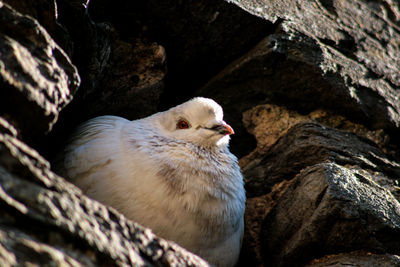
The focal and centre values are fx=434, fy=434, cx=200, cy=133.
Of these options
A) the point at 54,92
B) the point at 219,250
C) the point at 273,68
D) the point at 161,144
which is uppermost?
the point at 273,68

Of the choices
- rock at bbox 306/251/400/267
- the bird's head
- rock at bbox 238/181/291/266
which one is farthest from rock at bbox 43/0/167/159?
rock at bbox 306/251/400/267

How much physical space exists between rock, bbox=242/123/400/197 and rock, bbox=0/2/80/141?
6.79 feet

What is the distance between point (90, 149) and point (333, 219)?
1698mm

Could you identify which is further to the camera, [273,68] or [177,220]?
[273,68]

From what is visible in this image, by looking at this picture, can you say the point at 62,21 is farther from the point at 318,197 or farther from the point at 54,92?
the point at 318,197

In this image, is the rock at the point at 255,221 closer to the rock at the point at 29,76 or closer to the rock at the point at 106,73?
the rock at the point at 106,73

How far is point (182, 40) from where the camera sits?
12.7 ft

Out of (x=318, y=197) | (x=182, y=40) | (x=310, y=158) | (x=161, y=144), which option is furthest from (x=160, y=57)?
(x=318, y=197)

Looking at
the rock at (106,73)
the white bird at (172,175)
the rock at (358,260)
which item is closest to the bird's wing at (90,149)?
the white bird at (172,175)

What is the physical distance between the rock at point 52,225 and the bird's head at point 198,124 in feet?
4.56

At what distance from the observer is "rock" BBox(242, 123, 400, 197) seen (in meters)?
A: 3.64

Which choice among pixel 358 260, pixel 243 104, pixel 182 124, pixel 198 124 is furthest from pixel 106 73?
pixel 358 260

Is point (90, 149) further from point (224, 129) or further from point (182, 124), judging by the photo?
point (224, 129)

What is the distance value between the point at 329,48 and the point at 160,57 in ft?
5.40
